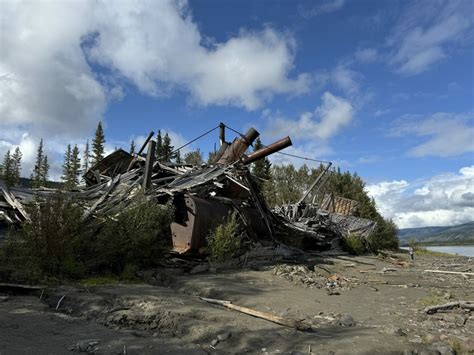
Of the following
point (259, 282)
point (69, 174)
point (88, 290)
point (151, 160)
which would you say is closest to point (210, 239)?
point (259, 282)

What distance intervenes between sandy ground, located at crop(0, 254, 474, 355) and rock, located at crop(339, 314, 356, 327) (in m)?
0.02

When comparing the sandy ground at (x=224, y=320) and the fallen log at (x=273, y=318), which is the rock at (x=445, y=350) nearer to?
the sandy ground at (x=224, y=320)

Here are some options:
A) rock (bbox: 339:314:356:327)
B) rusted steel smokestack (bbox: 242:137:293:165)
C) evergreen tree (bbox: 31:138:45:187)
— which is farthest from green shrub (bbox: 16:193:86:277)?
evergreen tree (bbox: 31:138:45:187)

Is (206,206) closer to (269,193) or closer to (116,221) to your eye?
(116,221)

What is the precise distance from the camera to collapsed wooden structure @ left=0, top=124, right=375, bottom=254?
453 inches

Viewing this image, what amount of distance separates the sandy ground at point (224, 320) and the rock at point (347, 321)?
0.05 feet

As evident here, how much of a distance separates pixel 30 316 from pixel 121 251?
389 cm

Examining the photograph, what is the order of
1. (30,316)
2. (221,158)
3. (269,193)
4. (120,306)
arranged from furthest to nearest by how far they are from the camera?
(269,193) < (221,158) < (120,306) < (30,316)

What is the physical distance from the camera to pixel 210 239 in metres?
11.3

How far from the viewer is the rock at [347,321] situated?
245 inches

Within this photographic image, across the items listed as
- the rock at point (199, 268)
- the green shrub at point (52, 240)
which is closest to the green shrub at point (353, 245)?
the rock at point (199, 268)

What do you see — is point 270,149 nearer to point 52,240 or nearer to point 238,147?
point 238,147

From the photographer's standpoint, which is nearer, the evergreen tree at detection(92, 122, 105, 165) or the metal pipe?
the metal pipe

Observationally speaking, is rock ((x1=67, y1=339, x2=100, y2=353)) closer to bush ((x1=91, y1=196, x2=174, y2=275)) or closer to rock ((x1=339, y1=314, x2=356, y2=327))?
rock ((x1=339, y1=314, x2=356, y2=327))
